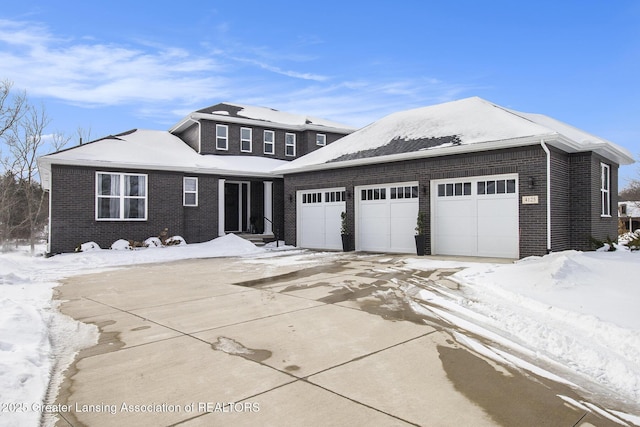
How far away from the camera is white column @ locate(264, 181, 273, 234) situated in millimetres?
20938

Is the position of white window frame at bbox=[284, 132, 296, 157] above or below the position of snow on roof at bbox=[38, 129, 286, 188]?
above

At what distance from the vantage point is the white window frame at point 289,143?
24.5 metres

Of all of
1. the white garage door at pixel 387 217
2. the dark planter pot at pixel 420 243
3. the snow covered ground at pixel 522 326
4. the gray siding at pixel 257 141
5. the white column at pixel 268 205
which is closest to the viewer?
the snow covered ground at pixel 522 326

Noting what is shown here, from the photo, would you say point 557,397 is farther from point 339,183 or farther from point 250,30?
point 250,30

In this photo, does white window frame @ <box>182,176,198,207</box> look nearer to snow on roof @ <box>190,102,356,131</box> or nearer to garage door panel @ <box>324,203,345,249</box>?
snow on roof @ <box>190,102,356,131</box>

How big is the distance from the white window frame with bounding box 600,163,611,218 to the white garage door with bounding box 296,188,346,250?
9280 millimetres

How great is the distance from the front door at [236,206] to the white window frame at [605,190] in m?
16.0

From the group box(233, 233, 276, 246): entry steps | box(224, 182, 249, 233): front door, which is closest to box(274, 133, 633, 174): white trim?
box(233, 233, 276, 246): entry steps

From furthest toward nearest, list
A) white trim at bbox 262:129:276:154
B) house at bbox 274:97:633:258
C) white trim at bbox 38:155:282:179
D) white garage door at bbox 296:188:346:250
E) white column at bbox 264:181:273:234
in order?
white trim at bbox 262:129:276:154 < white column at bbox 264:181:273:234 < white garage door at bbox 296:188:346:250 < white trim at bbox 38:155:282:179 < house at bbox 274:97:633:258

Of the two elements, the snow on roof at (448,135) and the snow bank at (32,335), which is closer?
the snow bank at (32,335)

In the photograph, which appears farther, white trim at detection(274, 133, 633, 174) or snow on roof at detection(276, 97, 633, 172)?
snow on roof at detection(276, 97, 633, 172)

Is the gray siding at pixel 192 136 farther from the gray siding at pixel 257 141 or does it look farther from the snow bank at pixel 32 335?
the snow bank at pixel 32 335

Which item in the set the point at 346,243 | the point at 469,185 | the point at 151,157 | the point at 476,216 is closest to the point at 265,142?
the point at 151,157

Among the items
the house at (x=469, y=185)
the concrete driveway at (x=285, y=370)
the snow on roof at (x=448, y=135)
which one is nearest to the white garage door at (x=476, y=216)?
the house at (x=469, y=185)
